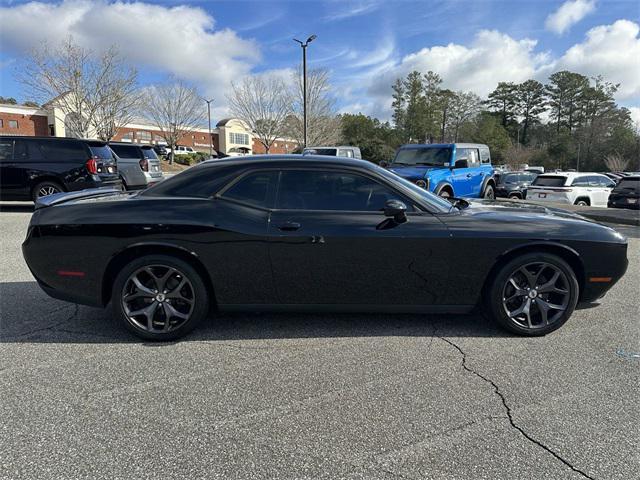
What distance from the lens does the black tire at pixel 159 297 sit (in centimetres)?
346

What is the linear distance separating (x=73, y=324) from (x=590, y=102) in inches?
3012

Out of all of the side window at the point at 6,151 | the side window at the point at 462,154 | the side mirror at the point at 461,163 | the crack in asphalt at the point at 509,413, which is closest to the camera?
the crack in asphalt at the point at 509,413

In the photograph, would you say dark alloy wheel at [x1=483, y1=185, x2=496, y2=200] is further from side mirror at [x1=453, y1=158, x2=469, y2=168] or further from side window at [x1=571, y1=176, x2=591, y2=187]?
side window at [x1=571, y1=176, x2=591, y2=187]

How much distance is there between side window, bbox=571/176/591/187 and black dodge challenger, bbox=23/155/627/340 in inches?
502

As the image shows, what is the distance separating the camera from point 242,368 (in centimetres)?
305

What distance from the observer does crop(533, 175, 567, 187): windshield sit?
47.3ft

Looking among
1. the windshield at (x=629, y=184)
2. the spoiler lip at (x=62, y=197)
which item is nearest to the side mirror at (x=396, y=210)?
the spoiler lip at (x=62, y=197)

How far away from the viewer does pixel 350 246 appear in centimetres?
342

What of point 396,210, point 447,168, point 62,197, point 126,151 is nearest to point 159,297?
point 62,197

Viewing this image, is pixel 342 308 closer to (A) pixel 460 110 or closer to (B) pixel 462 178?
(B) pixel 462 178

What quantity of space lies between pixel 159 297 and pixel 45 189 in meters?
8.40

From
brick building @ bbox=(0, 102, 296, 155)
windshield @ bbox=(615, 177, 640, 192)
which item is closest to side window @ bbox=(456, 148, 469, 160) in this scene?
windshield @ bbox=(615, 177, 640, 192)

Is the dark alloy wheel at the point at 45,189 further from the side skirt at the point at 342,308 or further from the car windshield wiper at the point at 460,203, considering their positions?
the car windshield wiper at the point at 460,203

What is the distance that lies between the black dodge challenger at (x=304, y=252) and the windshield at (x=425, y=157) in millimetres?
8332
